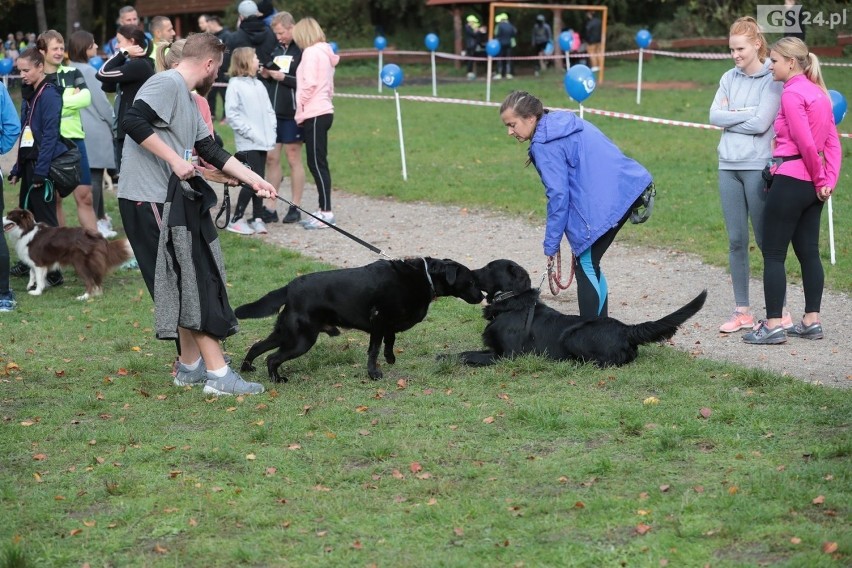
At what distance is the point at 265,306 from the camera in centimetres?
611

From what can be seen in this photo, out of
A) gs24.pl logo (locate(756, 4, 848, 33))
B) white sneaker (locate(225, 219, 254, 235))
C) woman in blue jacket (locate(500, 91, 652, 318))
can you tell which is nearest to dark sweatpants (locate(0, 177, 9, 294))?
white sneaker (locate(225, 219, 254, 235))

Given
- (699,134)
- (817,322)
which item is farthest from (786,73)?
(699,134)

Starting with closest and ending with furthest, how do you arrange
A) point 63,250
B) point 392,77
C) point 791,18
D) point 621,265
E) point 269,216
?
point 63,250, point 621,265, point 269,216, point 392,77, point 791,18

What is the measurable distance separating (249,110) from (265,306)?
5.02m

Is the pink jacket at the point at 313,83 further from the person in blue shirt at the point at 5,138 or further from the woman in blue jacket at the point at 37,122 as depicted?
the person in blue shirt at the point at 5,138

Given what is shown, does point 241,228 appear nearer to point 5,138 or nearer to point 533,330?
point 5,138

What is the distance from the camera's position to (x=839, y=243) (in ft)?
31.4

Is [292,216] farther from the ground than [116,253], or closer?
closer

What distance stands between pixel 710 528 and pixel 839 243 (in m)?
6.44

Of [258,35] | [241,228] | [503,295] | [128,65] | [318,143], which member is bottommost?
[241,228]

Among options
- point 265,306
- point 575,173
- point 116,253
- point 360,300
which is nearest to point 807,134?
point 575,173

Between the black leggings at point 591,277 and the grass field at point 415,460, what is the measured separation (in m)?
0.45

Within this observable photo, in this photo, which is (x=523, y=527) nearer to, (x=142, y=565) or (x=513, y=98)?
(x=142, y=565)

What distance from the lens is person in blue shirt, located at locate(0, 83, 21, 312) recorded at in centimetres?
807
